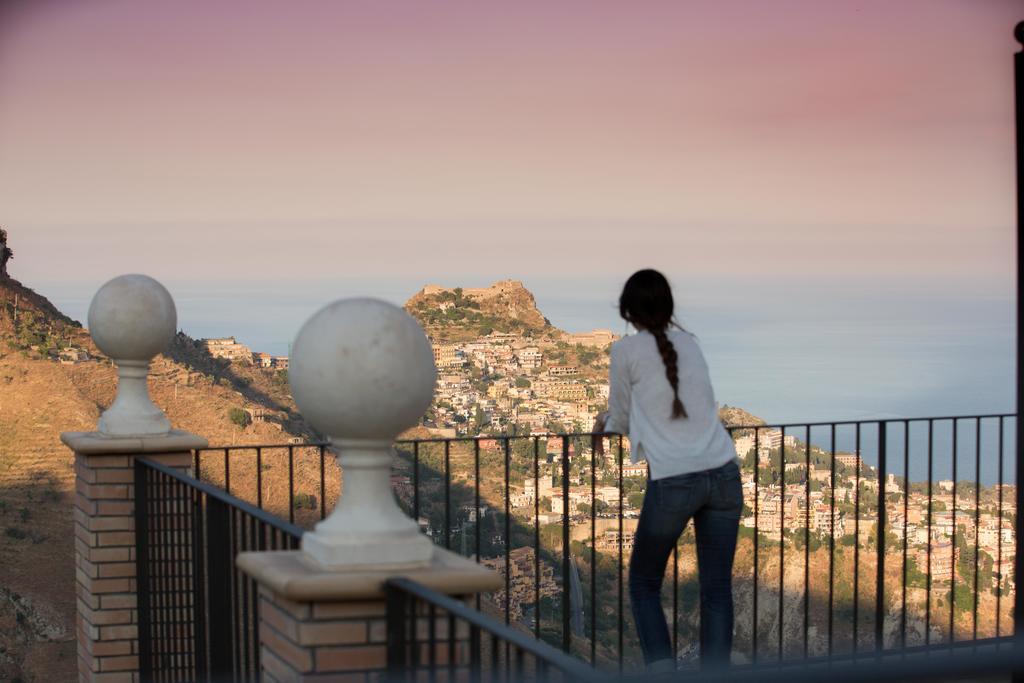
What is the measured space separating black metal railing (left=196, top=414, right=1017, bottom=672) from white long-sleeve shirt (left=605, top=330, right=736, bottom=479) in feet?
2.11

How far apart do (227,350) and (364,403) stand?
5564cm

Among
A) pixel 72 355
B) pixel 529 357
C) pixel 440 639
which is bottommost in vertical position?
pixel 72 355

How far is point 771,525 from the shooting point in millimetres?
21250

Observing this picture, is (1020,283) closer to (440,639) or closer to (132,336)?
(440,639)

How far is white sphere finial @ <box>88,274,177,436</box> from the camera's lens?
6055mm

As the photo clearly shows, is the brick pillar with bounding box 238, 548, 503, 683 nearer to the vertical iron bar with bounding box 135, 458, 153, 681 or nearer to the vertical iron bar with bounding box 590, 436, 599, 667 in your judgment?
the vertical iron bar with bounding box 590, 436, 599, 667

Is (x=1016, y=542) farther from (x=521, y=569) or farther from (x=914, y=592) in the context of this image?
(x=914, y=592)

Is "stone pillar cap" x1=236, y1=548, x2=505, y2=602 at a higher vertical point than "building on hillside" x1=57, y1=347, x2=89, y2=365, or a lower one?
higher

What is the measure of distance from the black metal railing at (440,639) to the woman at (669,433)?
1.79m

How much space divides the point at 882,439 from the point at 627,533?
1900cm

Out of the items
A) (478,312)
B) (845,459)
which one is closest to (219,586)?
(845,459)

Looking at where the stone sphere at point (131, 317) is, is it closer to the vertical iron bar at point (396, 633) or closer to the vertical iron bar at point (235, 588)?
the vertical iron bar at point (235, 588)

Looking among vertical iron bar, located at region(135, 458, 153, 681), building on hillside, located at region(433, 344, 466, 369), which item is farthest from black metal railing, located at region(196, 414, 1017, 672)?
building on hillside, located at region(433, 344, 466, 369)

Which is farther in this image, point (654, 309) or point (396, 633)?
point (654, 309)
